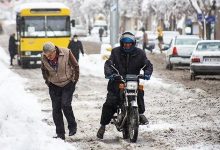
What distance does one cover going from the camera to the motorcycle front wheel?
10648 mm

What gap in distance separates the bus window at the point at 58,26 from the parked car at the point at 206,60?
9204 mm

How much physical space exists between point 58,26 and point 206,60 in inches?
401

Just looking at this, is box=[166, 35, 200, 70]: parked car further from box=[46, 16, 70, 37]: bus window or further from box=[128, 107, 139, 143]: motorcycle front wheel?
box=[128, 107, 139, 143]: motorcycle front wheel

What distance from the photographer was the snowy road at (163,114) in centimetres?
1082

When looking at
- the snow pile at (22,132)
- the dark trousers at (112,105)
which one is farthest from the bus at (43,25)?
the dark trousers at (112,105)

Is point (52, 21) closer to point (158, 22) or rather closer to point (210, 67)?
point (210, 67)

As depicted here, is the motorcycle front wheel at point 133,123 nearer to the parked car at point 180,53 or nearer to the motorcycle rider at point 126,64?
the motorcycle rider at point 126,64

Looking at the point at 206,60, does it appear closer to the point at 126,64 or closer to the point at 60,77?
the point at 126,64

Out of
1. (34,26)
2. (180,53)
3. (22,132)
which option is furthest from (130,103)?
(34,26)

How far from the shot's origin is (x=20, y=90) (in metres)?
20.4

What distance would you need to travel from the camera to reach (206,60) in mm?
23734

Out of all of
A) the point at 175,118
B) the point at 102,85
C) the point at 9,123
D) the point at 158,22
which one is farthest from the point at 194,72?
the point at 158,22

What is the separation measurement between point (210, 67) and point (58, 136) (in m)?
13.3

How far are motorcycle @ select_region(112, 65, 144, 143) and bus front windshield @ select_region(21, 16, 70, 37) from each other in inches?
834
